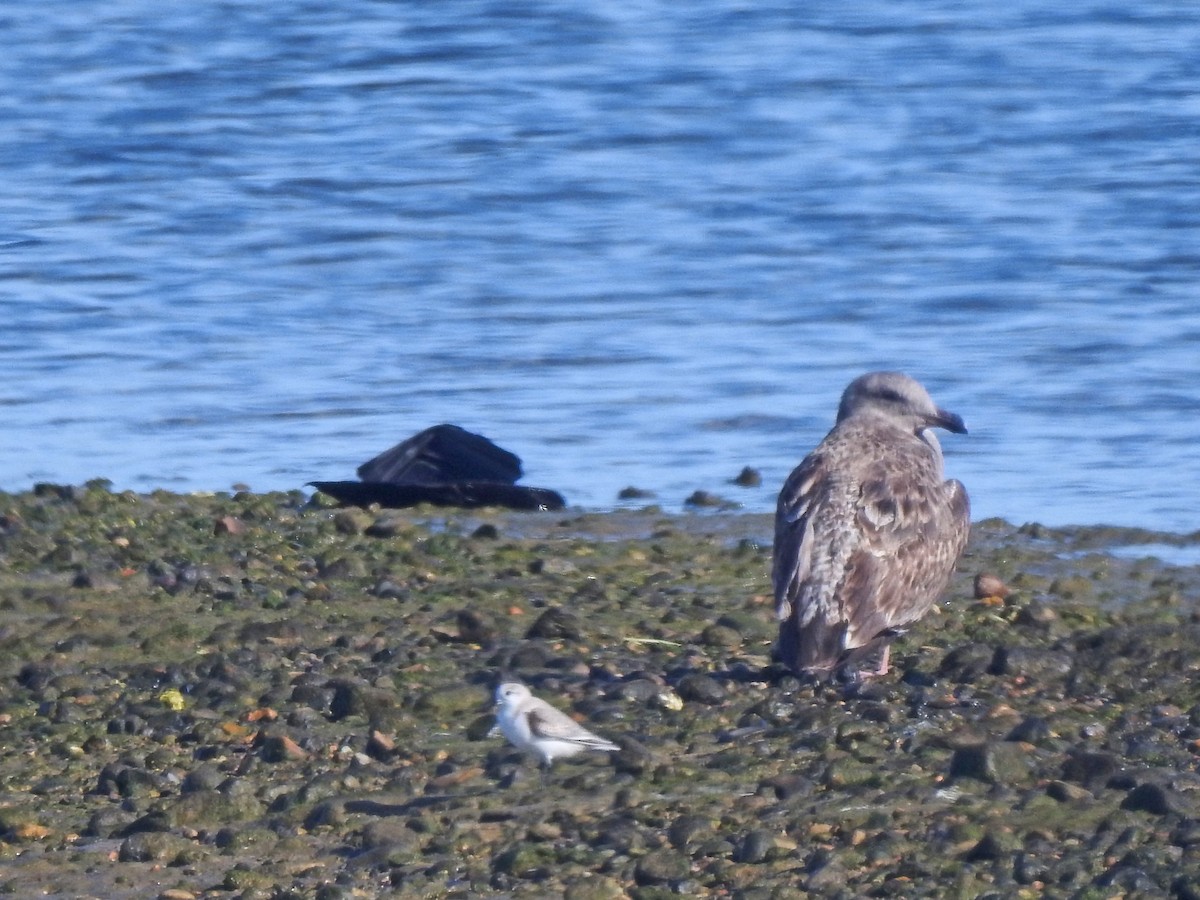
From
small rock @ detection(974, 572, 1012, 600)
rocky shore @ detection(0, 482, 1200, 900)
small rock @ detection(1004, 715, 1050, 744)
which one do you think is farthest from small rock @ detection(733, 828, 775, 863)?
small rock @ detection(974, 572, 1012, 600)

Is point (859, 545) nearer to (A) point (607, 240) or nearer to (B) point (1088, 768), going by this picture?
(B) point (1088, 768)

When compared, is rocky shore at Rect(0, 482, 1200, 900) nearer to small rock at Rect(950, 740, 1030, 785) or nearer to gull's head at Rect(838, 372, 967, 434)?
small rock at Rect(950, 740, 1030, 785)

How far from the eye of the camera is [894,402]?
855 cm

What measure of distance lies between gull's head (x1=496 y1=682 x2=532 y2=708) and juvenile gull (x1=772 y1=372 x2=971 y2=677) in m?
1.00

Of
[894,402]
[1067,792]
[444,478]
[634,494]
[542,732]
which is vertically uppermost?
[894,402]

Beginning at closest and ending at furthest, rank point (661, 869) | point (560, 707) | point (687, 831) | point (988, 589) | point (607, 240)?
point (661, 869) < point (687, 831) < point (560, 707) < point (988, 589) < point (607, 240)

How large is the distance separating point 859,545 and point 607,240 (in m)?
9.52

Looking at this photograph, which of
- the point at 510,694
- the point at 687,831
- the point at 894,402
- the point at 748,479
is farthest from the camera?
the point at 748,479

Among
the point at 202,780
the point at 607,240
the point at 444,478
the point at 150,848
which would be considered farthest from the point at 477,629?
the point at 607,240

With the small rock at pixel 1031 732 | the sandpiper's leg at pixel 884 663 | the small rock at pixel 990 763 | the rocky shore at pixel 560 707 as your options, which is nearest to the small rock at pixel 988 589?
the rocky shore at pixel 560 707

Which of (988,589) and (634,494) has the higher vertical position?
(988,589)

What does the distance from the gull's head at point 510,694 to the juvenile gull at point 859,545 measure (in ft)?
3.29

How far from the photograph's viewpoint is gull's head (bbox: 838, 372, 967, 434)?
852 cm

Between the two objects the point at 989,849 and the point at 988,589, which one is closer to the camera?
the point at 989,849
